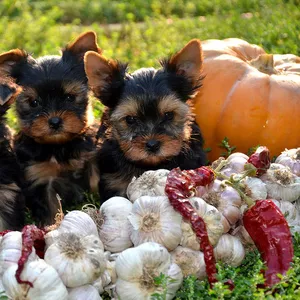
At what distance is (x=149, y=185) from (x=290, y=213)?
1135 mm

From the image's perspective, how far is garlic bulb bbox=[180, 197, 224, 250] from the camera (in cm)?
432

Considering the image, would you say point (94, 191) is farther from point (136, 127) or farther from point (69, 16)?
point (69, 16)

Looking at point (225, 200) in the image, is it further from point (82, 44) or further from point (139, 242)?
point (82, 44)

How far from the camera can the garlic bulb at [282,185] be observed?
4961 mm

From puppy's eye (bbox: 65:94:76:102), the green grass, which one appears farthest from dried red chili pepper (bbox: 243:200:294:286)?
the green grass

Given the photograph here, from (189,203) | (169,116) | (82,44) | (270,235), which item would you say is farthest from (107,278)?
(82,44)

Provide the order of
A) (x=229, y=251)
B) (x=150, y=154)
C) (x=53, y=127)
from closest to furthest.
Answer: (x=229, y=251) < (x=150, y=154) < (x=53, y=127)

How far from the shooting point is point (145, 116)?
17.7 ft

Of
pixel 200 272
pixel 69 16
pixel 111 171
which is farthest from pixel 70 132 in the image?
pixel 69 16

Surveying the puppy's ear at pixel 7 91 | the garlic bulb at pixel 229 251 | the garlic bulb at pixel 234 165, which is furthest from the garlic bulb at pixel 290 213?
the puppy's ear at pixel 7 91

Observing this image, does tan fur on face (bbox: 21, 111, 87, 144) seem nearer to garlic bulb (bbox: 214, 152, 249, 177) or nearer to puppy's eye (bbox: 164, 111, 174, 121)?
puppy's eye (bbox: 164, 111, 174, 121)

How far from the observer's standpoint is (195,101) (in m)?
6.70

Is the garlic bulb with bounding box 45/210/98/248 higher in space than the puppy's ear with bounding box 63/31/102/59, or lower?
lower

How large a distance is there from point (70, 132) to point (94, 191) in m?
0.83
